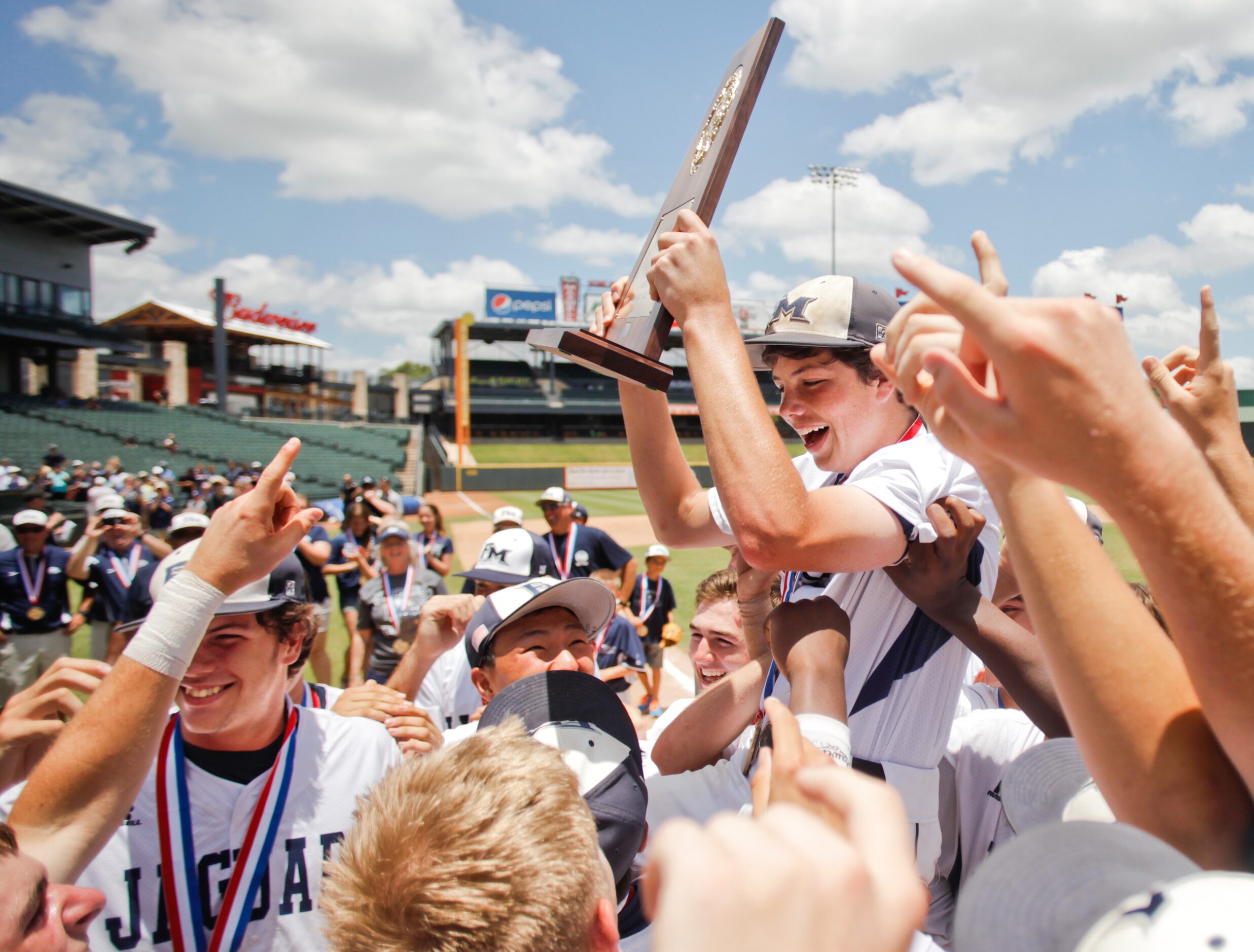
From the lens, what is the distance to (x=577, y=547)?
7648 mm

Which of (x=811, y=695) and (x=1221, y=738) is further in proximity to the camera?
(x=811, y=695)

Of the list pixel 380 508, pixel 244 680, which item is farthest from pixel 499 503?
pixel 244 680

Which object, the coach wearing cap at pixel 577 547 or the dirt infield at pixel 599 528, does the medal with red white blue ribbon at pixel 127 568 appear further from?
the dirt infield at pixel 599 528

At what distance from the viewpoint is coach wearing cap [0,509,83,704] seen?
265 inches

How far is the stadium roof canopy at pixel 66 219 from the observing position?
35.8 m

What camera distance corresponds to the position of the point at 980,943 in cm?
71

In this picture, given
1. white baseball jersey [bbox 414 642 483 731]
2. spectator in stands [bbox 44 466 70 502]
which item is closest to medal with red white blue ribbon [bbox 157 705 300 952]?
white baseball jersey [bbox 414 642 483 731]

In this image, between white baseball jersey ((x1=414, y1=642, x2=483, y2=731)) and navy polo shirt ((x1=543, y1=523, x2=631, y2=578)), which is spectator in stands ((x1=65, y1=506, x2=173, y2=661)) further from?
white baseball jersey ((x1=414, y1=642, x2=483, y2=731))

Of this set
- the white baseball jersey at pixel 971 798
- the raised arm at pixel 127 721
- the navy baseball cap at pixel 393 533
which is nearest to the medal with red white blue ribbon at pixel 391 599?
the navy baseball cap at pixel 393 533

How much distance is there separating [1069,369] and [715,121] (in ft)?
4.87

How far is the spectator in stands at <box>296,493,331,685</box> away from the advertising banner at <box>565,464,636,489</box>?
29992 mm

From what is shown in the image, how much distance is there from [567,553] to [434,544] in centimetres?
235

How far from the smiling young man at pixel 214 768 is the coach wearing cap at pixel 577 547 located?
494 cm

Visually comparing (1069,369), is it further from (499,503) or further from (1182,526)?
(499,503)
